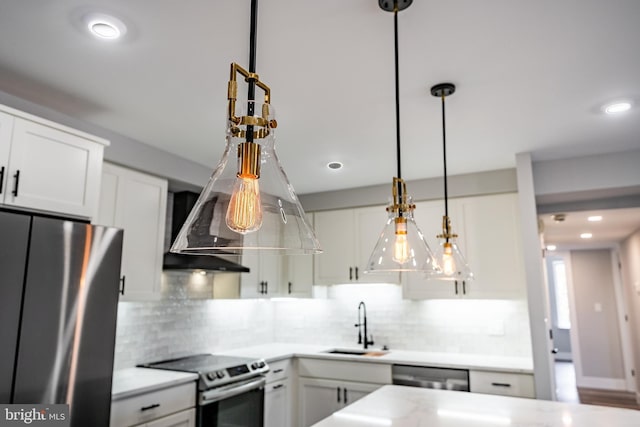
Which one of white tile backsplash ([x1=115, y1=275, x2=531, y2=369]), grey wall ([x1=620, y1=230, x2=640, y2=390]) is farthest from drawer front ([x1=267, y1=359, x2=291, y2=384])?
grey wall ([x1=620, y1=230, x2=640, y2=390])

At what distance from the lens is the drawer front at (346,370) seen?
378cm

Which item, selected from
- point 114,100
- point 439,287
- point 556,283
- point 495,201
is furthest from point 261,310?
point 556,283

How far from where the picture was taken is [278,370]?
3949 millimetres

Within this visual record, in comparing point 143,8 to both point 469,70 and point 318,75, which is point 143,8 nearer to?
point 318,75

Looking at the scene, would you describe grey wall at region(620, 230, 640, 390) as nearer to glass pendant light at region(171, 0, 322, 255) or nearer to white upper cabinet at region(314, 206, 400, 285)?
white upper cabinet at region(314, 206, 400, 285)

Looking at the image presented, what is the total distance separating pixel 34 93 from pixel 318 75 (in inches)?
61.7

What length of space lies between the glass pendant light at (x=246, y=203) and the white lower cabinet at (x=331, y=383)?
313 cm

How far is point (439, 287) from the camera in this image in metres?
3.99

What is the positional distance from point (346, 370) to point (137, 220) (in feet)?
7.12

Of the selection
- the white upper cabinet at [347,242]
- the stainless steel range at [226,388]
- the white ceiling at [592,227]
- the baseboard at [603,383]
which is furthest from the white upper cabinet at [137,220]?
the baseboard at [603,383]

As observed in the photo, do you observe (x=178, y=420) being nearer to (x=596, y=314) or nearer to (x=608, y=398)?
(x=608, y=398)

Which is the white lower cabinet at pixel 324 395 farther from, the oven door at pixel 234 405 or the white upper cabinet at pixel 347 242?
the white upper cabinet at pixel 347 242

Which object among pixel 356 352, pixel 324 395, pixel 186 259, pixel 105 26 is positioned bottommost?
pixel 324 395

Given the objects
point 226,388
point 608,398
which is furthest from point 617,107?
point 608,398
